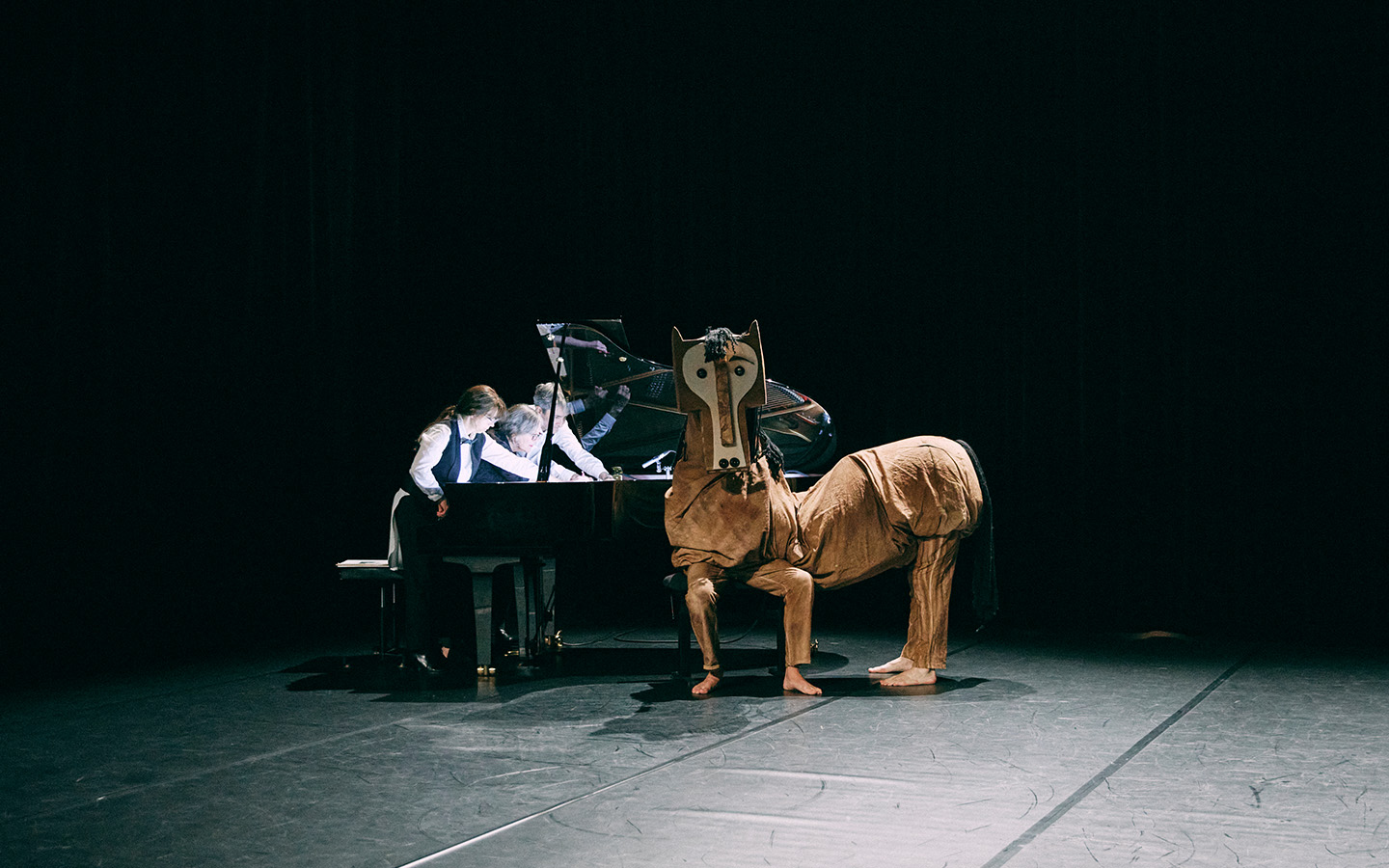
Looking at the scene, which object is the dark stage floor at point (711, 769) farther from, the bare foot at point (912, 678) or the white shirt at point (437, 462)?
the white shirt at point (437, 462)

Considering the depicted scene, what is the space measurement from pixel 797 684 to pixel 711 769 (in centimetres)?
135

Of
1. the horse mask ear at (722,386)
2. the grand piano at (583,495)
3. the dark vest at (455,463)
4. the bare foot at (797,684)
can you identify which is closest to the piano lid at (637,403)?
the grand piano at (583,495)

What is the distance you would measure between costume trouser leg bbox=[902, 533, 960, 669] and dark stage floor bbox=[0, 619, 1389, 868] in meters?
0.18

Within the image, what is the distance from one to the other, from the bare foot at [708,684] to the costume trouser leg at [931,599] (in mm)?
809

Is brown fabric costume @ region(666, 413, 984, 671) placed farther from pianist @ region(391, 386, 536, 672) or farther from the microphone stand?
pianist @ region(391, 386, 536, 672)

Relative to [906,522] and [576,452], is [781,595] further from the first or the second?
[576,452]

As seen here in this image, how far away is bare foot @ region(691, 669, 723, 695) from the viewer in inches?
195

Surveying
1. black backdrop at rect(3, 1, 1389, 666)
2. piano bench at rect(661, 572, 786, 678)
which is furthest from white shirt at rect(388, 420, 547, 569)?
black backdrop at rect(3, 1, 1389, 666)

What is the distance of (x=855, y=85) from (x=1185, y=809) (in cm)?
526

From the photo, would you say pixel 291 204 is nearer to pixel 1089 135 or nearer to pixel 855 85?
pixel 855 85

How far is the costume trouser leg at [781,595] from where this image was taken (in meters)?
4.96

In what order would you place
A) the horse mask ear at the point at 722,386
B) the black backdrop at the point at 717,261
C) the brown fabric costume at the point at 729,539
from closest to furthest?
the horse mask ear at the point at 722,386, the brown fabric costume at the point at 729,539, the black backdrop at the point at 717,261

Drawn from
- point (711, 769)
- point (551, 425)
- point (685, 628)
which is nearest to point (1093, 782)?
point (711, 769)

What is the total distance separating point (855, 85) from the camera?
749 centimetres
